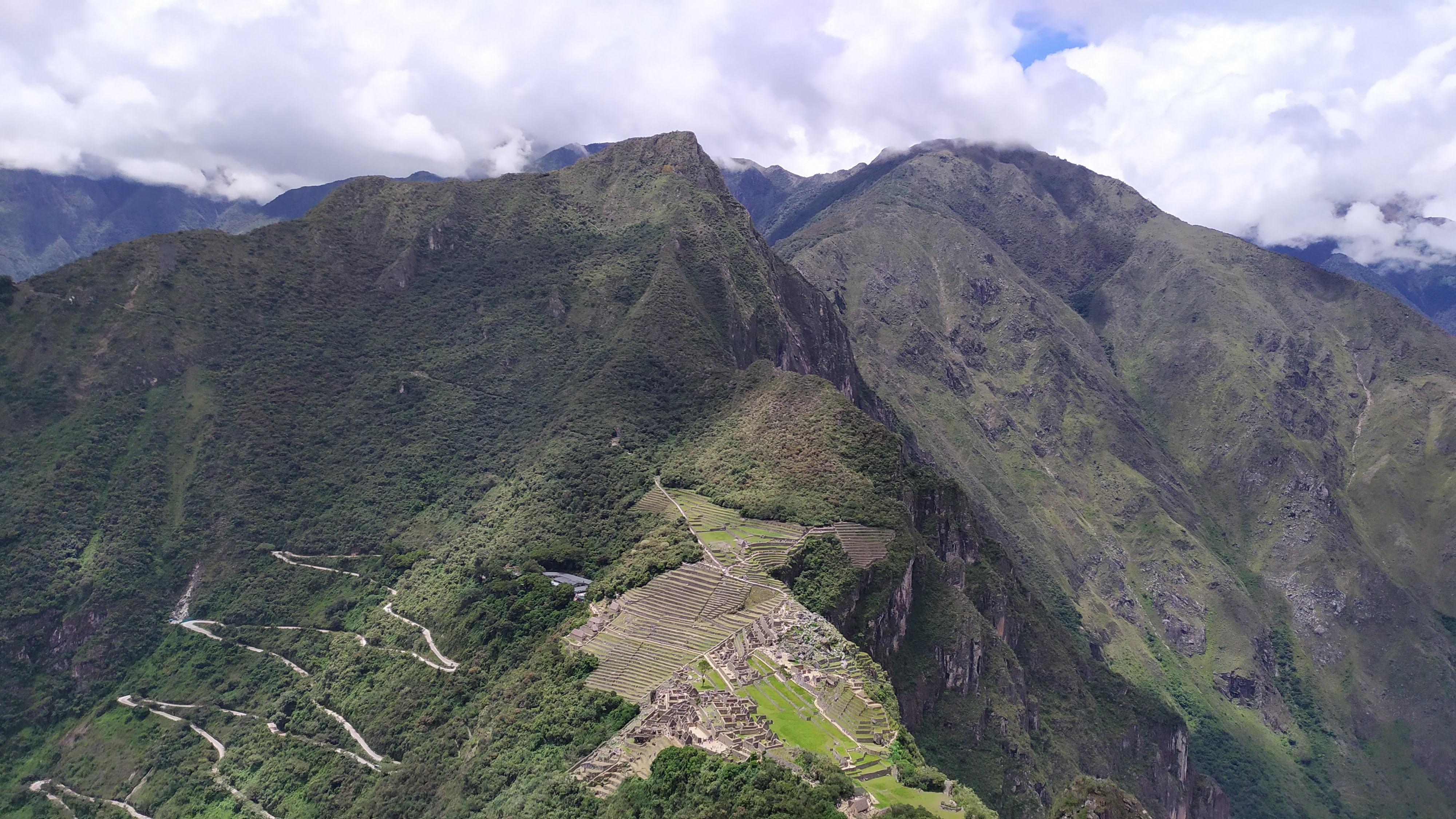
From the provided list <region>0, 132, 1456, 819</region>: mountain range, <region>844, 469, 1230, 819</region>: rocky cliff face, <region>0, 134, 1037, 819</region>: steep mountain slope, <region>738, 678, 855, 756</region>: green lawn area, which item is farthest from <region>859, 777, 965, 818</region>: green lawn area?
<region>844, 469, 1230, 819</region>: rocky cliff face

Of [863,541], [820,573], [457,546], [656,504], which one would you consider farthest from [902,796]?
[457,546]

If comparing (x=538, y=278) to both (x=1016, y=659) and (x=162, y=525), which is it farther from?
(x=1016, y=659)

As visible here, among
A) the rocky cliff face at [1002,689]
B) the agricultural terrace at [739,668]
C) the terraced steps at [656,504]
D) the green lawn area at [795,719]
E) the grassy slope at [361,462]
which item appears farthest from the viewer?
the terraced steps at [656,504]

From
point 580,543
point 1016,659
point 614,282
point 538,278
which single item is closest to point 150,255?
point 538,278

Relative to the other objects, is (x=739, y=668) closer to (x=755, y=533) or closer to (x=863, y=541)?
(x=755, y=533)

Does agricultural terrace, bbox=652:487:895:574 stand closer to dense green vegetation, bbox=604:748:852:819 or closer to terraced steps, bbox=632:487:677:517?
terraced steps, bbox=632:487:677:517

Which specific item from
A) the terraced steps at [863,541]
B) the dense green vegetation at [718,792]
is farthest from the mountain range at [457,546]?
the terraced steps at [863,541]

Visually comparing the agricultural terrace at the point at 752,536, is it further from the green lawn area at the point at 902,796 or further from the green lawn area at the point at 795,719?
the green lawn area at the point at 902,796
